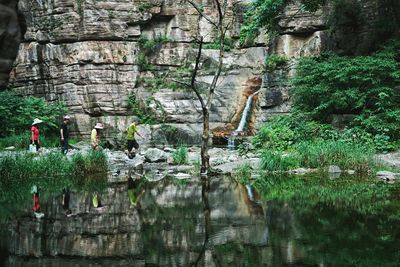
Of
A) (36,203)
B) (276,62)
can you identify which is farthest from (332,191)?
(276,62)

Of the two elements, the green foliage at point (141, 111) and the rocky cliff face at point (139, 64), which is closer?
the rocky cliff face at point (139, 64)

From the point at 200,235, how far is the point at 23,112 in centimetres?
2007

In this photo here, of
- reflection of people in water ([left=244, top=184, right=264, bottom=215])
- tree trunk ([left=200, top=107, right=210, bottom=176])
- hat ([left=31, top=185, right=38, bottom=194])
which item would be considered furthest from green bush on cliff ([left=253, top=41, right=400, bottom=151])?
hat ([left=31, top=185, right=38, bottom=194])

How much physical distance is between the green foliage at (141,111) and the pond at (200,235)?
1551 centimetres

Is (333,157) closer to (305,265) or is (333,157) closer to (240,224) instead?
(240,224)

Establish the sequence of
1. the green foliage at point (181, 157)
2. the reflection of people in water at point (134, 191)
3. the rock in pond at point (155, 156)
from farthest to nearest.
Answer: the rock in pond at point (155, 156)
the green foliage at point (181, 157)
the reflection of people in water at point (134, 191)

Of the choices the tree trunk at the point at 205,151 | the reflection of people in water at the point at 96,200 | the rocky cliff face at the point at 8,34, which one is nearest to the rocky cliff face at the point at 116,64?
the tree trunk at the point at 205,151

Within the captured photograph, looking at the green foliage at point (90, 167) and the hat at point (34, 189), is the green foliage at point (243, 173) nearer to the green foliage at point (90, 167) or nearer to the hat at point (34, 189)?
the green foliage at point (90, 167)

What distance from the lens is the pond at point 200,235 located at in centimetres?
595

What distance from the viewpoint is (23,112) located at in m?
25.0

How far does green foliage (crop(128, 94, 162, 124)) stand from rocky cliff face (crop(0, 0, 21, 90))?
748 inches

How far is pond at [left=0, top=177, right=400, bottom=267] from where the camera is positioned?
595 cm

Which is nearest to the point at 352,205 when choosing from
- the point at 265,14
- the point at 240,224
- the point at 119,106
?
the point at 240,224

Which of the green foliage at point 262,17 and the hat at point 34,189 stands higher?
the green foliage at point 262,17
